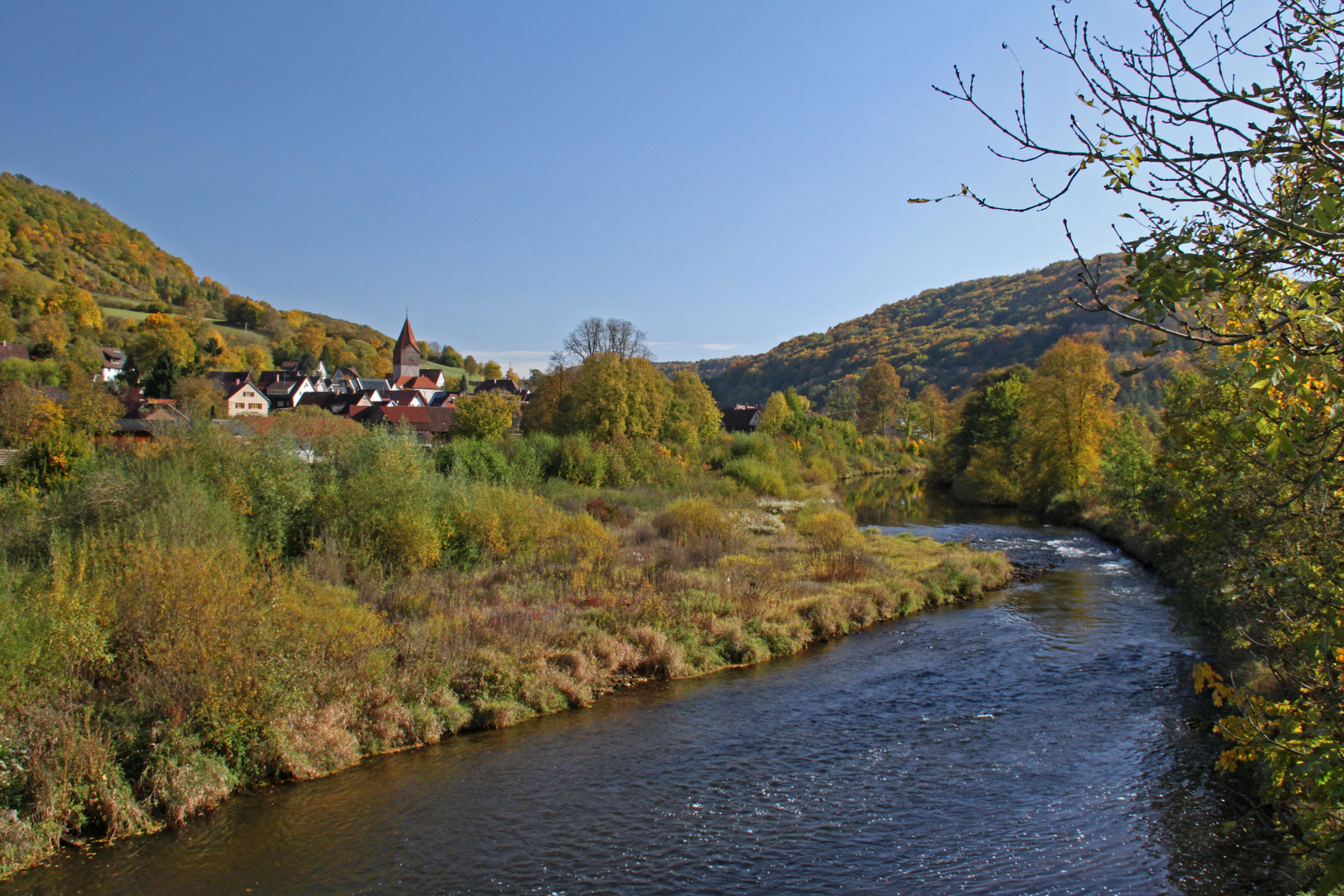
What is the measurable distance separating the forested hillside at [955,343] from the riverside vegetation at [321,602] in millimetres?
58778

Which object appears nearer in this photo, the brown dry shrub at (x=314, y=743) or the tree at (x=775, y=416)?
the brown dry shrub at (x=314, y=743)

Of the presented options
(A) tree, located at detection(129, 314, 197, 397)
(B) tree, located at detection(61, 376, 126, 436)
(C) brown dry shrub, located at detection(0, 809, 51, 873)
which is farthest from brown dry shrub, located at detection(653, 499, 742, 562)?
(A) tree, located at detection(129, 314, 197, 397)

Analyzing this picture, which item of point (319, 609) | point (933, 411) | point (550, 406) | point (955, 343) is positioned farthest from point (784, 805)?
→ point (955, 343)

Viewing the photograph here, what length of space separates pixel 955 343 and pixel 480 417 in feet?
332

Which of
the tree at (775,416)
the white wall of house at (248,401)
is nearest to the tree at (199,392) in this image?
the white wall of house at (248,401)

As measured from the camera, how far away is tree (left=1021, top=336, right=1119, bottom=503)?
128 ft

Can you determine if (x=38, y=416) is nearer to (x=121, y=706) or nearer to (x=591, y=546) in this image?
(x=591, y=546)

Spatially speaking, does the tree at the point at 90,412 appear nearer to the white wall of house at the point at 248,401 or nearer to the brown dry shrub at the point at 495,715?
the brown dry shrub at the point at 495,715

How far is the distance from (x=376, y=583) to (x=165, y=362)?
72351 millimetres

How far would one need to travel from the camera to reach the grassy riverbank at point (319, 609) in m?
10.1

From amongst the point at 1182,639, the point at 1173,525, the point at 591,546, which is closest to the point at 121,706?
the point at 591,546

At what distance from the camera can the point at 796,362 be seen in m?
160

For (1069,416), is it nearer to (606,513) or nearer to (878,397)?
(606,513)

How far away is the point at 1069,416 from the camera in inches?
1571
